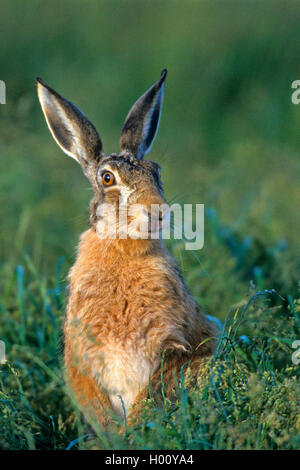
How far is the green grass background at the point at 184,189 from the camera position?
373cm

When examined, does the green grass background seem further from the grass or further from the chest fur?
the chest fur

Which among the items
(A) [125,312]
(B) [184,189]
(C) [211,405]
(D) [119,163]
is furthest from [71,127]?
(B) [184,189]

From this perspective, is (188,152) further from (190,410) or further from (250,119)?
(190,410)

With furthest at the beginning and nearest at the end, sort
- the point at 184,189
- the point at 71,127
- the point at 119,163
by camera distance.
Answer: the point at 184,189 → the point at 71,127 → the point at 119,163

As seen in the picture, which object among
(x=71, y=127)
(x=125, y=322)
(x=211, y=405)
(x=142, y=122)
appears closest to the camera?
(x=211, y=405)

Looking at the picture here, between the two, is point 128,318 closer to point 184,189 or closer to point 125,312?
point 125,312

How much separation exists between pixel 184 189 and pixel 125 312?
338cm

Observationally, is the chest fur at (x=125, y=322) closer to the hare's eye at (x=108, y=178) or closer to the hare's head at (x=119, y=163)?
the hare's head at (x=119, y=163)

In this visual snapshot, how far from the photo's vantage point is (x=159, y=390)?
418 centimetres

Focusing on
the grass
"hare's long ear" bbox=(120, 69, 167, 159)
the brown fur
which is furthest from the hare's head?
the grass

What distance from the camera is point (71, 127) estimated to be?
496 cm

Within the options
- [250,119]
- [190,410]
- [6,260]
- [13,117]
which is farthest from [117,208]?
[250,119]

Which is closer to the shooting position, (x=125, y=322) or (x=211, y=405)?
(x=211, y=405)
